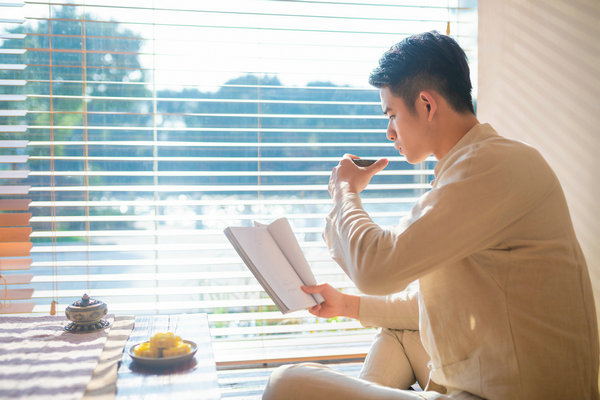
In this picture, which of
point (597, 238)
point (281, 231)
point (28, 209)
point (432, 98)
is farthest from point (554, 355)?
point (28, 209)

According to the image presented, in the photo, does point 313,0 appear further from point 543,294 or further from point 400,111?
point 543,294

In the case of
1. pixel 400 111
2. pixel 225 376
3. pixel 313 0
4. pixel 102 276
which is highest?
pixel 313 0

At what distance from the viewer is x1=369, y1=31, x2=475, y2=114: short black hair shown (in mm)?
1419

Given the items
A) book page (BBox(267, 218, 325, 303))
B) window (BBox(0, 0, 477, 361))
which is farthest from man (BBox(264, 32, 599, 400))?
window (BBox(0, 0, 477, 361))

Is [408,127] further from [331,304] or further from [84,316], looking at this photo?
[84,316]

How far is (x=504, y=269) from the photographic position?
48.3 inches

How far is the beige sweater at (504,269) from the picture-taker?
3.93 ft

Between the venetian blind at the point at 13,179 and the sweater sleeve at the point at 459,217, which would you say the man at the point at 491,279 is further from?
the venetian blind at the point at 13,179

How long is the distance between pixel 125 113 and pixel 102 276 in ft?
2.46

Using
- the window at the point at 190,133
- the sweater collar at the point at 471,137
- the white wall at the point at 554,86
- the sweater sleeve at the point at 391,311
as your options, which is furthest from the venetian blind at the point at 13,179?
the white wall at the point at 554,86

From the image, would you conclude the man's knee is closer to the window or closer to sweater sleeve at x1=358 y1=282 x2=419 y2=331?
sweater sleeve at x1=358 y1=282 x2=419 y2=331

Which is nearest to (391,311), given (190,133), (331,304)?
(331,304)

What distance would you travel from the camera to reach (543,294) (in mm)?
1212

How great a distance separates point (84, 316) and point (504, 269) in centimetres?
125
